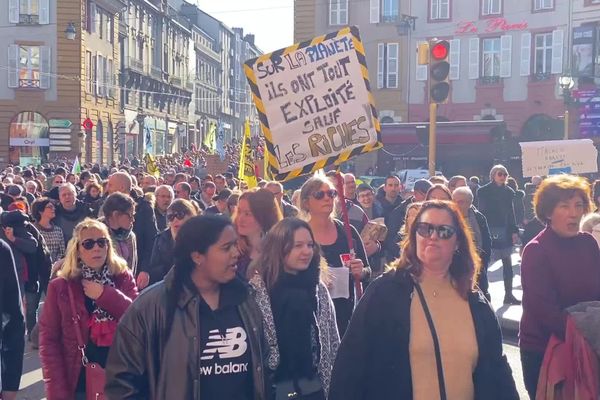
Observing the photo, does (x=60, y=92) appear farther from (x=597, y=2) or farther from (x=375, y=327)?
(x=375, y=327)

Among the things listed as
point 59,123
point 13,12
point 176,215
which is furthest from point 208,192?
point 13,12

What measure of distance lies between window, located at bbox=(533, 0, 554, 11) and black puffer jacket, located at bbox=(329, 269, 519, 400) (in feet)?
130

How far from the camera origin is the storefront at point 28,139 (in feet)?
147

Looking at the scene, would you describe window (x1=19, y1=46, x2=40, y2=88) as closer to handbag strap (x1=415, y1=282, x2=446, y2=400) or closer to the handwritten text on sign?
the handwritten text on sign

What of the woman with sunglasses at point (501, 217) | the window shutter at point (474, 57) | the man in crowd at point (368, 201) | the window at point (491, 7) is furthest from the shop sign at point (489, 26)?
the man in crowd at point (368, 201)

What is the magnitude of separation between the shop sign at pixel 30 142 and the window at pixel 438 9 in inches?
753

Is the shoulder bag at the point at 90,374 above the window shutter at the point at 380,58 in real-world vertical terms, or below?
below

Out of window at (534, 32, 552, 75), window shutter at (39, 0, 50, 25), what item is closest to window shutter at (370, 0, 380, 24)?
window at (534, 32, 552, 75)

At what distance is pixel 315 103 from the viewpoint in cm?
691

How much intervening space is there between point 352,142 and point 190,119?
7401 centimetres

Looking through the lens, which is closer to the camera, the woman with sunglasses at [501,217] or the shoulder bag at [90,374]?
the shoulder bag at [90,374]

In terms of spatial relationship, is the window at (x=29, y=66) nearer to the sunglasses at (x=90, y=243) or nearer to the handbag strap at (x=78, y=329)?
the sunglasses at (x=90, y=243)

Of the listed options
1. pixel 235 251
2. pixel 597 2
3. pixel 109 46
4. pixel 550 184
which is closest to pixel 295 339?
pixel 235 251

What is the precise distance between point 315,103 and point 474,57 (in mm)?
37259
